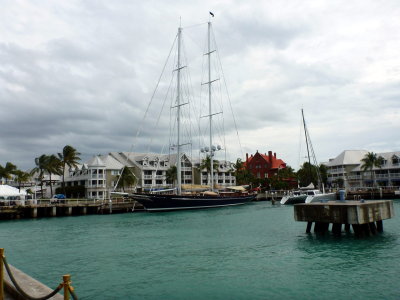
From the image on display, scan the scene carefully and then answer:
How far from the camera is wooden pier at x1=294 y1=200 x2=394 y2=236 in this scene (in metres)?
24.6

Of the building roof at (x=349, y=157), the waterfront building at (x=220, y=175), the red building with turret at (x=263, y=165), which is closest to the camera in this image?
the waterfront building at (x=220, y=175)

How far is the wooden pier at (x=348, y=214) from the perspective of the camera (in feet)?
80.8

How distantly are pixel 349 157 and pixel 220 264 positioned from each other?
374 ft

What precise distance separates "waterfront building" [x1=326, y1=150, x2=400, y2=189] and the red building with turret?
19.5 m

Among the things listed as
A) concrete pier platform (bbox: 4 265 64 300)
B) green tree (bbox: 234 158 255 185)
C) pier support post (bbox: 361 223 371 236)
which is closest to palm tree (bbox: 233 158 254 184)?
green tree (bbox: 234 158 255 185)

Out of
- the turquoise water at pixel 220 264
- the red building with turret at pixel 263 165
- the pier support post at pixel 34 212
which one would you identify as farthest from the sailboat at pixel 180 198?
the red building with turret at pixel 263 165

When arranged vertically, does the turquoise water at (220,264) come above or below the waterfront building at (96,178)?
below

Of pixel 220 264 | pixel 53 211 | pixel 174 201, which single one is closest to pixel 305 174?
pixel 174 201

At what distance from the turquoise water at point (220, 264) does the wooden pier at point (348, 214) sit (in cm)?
110

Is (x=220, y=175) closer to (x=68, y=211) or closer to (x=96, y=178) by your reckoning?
(x=96, y=178)

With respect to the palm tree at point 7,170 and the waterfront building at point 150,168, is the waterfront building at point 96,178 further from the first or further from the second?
the palm tree at point 7,170

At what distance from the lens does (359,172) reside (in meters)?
114

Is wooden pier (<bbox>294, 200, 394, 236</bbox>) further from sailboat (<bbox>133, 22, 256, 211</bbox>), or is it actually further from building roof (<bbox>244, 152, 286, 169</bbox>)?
building roof (<bbox>244, 152, 286, 169</bbox>)

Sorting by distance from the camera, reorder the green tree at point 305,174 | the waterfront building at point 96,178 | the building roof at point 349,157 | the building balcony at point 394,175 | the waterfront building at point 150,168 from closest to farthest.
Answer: the waterfront building at point 96,178, the waterfront building at point 150,168, the building balcony at point 394,175, the green tree at point 305,174, the building roof at point 349,157
